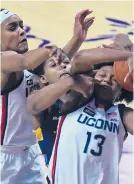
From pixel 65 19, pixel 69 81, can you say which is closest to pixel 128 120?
pixel 69 81

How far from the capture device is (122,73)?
4.50 feet

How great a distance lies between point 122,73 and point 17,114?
14.6 inches

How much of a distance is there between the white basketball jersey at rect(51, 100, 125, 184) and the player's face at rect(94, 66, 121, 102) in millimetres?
34

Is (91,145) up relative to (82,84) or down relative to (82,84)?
down

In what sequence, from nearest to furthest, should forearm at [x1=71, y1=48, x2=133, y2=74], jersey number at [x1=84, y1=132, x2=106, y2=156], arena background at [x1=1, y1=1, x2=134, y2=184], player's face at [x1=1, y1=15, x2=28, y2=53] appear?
1. forearm at [x1=71, y1=48, x2=133, y2=74]
2. jersey number at [x1=84, y1=132, x2=106, y2=156]
3. player's face at [x1=1, y1=15, x2=28, y2=53]
4. arena background at [x1=1, y1=1, x2=134, y2=184]

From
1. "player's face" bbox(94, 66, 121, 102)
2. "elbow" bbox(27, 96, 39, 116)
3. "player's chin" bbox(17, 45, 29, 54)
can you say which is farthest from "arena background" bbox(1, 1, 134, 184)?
"player's face" bbox(94, 66, 121, 102)

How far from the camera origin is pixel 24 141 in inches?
64.3

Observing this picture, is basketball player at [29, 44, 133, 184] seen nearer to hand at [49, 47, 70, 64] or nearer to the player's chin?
hand at [49, 47, 70, 64]

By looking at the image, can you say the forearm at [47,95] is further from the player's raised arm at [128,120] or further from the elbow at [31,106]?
the player's raised arm at [128,120]

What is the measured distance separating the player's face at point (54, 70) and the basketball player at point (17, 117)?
72 millimetres

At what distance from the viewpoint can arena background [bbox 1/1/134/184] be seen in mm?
2855

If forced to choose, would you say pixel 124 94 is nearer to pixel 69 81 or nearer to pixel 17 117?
pixel 69 81

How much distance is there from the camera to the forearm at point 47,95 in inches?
54.0

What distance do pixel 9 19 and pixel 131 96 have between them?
45cm
